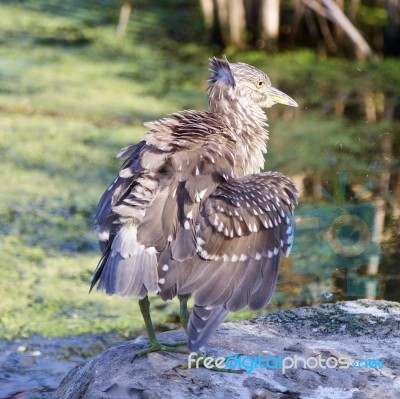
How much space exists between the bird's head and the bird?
1.31 ft

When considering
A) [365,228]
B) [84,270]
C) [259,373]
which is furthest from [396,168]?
[259,373]

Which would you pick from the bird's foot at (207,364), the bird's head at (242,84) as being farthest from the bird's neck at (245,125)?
the bird's foot at (207,364)

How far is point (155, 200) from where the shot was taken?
3.90 meters

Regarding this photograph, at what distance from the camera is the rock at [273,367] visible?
3.79m

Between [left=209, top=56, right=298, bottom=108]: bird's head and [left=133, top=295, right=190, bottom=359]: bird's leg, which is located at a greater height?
[left=209, top=56, right=298, bottom=108]: bird's head

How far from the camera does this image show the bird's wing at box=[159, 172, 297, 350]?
3787 mm

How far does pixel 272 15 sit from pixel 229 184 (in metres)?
6.86

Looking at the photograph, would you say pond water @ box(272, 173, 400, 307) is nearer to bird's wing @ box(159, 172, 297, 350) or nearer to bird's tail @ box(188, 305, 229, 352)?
bird's wing @ box(159, 172, 297, 350)

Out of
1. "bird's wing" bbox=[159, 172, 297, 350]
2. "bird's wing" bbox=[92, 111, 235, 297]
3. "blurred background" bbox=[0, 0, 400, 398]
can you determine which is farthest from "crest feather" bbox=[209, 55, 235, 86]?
"blurred background" bbox=[0, 0, 400, 398]

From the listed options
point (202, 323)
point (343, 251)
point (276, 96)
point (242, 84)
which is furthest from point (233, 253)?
point (343, 251)

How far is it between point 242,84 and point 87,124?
432 centimetres

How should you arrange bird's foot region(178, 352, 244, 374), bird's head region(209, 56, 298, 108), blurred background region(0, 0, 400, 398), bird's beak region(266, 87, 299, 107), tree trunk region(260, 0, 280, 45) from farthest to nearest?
tree trunk region(260, 0, 280, 45) → blurred background region(0, 0, 400, 398) → bird's beak region(266, 87, 299, 107) → bird's head region(209, 56, 298, 108) → bird's foot region(178, 352, 244, 374)

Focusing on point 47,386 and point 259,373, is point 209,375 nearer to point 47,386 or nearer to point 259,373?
point 259,373

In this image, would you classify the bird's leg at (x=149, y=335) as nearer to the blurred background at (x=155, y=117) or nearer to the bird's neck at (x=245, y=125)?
the bird's neck at (x=245, y=125)
